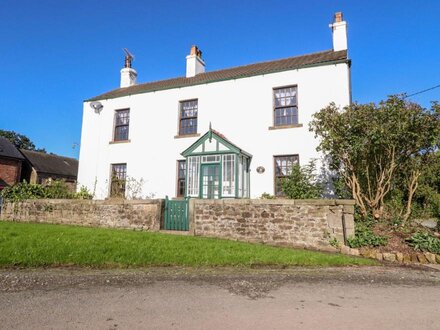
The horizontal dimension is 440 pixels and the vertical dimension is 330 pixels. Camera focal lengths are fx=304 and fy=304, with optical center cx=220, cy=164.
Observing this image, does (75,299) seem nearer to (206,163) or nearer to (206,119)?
(206,163)

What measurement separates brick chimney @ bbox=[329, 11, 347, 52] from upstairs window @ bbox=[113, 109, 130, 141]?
1218 centimetres

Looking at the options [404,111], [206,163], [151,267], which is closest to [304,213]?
[404,111]

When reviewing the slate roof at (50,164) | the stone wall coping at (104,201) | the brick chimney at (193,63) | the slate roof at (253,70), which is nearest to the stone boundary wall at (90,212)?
the stone wall coping at (104,201)

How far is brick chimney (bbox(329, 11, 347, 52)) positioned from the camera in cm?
1527

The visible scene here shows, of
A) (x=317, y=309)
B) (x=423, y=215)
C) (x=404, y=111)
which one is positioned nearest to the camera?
(x=317, y=309)

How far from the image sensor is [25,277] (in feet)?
17.9

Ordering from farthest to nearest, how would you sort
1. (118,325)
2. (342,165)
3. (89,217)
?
(89,217) → (342,165) → (118,325)

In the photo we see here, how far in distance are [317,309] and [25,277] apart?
5.00m

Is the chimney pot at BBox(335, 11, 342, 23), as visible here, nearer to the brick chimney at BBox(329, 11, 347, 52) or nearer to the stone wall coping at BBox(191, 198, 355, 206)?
the brick chimney at BBox(329, 11, 347, 52)

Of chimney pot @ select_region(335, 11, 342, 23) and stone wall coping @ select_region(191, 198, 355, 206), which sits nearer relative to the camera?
stone wall coping @ select_region(191, 198, 355, 206)

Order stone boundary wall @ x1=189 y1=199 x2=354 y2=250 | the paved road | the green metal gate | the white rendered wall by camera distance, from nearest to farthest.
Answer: the paved road
stone boundary wall @ x1=189 y1=199 x2=354 y2=250
the green metal gate
the white rendered wall

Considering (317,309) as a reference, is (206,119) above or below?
above

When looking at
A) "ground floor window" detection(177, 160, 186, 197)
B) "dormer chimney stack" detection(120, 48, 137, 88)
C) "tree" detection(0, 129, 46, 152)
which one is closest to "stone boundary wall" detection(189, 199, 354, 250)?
"ground floor window" detection(177, 160, 186, 197)

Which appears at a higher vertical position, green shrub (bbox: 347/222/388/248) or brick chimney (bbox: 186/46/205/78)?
brick chimney (bbox: 186/46/205/78)
